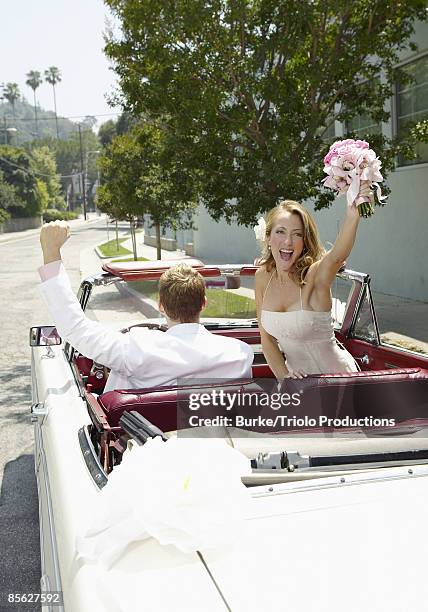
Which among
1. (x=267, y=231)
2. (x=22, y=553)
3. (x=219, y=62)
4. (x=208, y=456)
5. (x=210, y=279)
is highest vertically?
(x=219, y=62)

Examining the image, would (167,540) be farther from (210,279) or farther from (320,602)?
(210,279)

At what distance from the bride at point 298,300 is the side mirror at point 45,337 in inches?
44.8

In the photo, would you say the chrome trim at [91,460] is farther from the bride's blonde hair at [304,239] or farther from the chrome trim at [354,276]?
the chrome trim at [354,276]

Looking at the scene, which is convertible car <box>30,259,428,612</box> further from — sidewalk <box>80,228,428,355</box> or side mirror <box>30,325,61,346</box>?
sidewalk <box>80,228,428,355</box>

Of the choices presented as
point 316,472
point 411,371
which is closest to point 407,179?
point 411,371

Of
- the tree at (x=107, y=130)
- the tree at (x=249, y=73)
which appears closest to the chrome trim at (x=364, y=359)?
the tree at (x=249, y=73)

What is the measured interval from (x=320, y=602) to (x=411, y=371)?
145cm

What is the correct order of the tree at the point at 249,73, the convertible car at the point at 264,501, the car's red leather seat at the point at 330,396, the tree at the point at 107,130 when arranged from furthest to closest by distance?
the tree at the point at 107,130 → the tree at the point at 249,73 → the car's red leather seat at the point at 330,396 → the convertible car at the point at 264,501

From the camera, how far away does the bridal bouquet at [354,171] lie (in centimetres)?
296

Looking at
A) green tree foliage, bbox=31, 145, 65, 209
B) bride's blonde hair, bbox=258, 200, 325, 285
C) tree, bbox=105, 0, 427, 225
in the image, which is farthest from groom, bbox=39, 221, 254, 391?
green tree foliage, bbox=31, 145, 65, 209

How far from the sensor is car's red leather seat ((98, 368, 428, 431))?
2529 millimetres

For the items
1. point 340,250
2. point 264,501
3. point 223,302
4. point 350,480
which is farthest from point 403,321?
point 264,501

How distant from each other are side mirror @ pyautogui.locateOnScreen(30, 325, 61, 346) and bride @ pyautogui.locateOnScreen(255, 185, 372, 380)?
1137 millimetres

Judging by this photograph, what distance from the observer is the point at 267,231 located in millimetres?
3674
